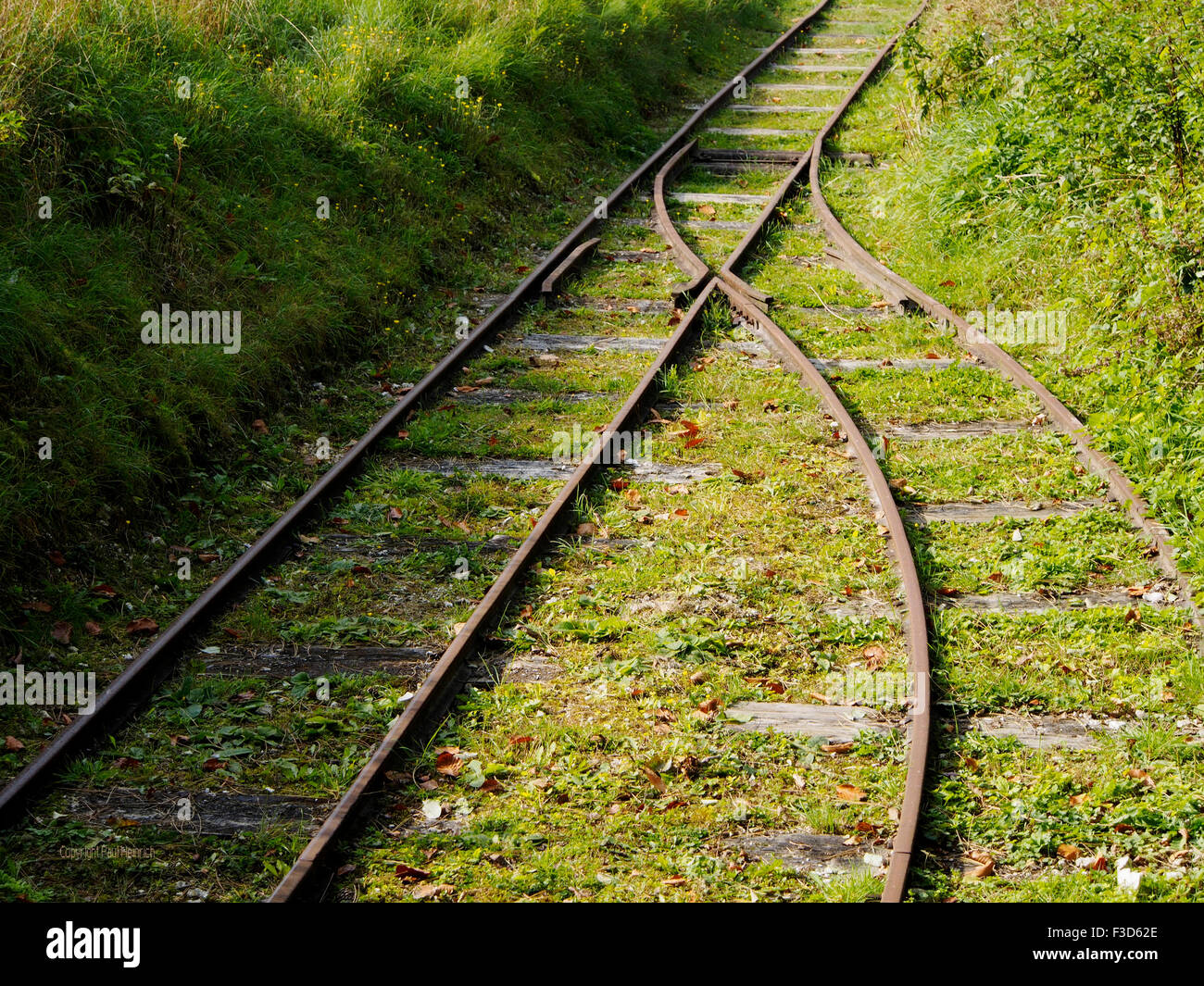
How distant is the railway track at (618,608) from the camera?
4770mm

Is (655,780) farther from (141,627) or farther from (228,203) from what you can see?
(228,203)

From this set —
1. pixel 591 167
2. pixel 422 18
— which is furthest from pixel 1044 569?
pixel 422 18

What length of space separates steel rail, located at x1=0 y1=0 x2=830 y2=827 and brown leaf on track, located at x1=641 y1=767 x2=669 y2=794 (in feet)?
7.80

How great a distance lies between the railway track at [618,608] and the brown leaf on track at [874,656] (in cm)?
2

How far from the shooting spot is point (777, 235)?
1204 cm

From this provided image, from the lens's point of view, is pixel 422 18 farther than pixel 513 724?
Yes

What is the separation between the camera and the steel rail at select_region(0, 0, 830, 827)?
4922 millimetres

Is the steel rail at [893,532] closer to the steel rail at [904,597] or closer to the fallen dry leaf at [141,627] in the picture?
the steel rail at [904,597]

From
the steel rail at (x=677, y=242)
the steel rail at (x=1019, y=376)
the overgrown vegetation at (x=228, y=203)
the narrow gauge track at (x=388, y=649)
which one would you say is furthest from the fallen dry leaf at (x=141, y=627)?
the steel rail at (x=677, y=242)

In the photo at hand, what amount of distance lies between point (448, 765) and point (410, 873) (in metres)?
0.67

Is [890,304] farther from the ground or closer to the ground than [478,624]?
farther from the ground

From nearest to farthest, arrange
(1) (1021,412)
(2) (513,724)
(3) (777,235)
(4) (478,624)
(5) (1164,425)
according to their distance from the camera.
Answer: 1. (2) (513,724)
2. (4) (478,624)
3. (5) (1164,425)
4. (1) (1021,412)
5. (3) (777,235)

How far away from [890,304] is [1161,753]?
19.1 feet

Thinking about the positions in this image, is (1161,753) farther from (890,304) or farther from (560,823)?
(890,304)
